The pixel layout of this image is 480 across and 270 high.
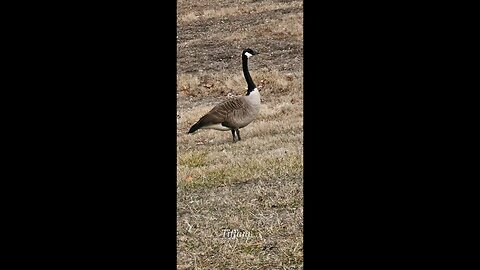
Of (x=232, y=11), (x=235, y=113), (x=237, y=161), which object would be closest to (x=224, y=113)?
(x=235, y=113)

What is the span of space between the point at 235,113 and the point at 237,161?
0.83ft

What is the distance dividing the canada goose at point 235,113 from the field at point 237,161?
4 centimetres

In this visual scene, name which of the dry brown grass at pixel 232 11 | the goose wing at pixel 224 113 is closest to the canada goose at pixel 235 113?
the goose wing at pixel 224 113

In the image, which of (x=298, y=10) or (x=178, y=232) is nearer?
(x=178, y=232)

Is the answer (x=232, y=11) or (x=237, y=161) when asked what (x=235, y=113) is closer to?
(x=237, y=161)

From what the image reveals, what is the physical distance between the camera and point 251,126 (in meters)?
4.56

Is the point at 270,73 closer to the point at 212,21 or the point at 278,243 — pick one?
the point at 212,21

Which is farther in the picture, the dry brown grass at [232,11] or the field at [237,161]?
the dry brown grass at [232,11]

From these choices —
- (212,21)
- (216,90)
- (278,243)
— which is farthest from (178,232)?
(212,21)

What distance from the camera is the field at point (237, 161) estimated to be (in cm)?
433

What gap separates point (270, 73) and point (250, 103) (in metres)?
0.41

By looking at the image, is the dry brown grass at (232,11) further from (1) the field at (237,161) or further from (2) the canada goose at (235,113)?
(2) the canada goose at (235,113)

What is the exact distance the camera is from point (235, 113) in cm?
441

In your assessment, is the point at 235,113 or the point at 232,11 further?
the point at 232,11
